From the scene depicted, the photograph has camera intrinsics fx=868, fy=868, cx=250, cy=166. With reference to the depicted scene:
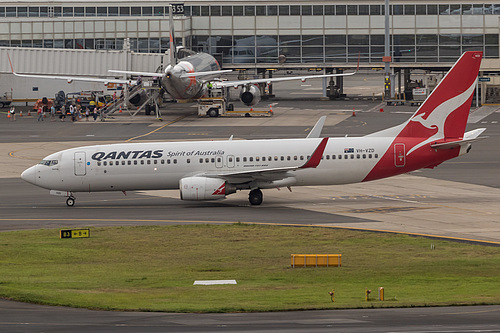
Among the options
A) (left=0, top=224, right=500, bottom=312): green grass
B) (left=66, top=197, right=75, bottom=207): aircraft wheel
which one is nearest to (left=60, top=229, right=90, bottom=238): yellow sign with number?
(left=0, top=224, right=500, bottom=312): green grass

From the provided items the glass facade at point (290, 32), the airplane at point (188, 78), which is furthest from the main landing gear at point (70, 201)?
the glass facade at point (290, 32)

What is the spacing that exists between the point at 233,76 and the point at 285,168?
4664 inches

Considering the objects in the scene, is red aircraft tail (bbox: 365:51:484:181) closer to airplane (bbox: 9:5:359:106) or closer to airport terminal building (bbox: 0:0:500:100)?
airplane (bbox: 9:5:359:106)

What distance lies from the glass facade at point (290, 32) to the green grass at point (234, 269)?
70610 mm

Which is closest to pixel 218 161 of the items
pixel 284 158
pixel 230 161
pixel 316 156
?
pixel 230 161

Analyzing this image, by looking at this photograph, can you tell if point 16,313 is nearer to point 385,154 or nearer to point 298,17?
point 385,154

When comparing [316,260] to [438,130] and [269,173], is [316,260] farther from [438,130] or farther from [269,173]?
[438,130]

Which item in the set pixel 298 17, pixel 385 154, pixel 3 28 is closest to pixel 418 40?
pixel 298 17

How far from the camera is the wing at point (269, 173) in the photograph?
155 ft

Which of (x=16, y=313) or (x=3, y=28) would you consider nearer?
(x=16, y=313)

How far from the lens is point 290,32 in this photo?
110 m

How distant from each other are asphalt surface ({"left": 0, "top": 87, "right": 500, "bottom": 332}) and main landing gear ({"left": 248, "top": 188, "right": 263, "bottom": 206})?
1.87 feet

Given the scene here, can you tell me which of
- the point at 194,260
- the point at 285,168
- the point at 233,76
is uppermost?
the point at 233,76

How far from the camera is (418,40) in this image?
10825cm
